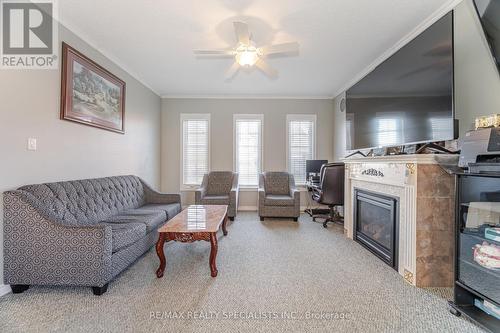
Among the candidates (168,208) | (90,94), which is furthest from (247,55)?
(168,208)

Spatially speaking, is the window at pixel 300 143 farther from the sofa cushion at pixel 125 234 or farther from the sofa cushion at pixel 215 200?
the sofa cushion at pixel 125 234

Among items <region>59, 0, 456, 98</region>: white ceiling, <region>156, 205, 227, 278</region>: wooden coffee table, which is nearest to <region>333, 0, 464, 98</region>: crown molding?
<region>59, 0, 456, 98</region>: white ceiling

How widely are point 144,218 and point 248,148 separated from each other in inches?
126

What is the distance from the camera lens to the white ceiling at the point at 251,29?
2.38 metres

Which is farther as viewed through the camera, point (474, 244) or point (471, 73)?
point (471, 73)

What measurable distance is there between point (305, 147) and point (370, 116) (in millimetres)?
2511

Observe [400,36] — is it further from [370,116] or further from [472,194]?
[472,194]

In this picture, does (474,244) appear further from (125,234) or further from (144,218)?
(144,218)

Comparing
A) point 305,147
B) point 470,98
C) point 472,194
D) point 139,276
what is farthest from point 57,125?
point 305,147

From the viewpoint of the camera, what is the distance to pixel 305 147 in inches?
223

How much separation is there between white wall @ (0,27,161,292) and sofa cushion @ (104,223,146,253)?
0.88 m

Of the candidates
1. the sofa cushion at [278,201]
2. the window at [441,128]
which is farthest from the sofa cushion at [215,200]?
the window at [441,128]

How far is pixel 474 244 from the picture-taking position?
1.80 meters

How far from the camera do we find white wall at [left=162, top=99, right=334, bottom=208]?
5.60 metres
